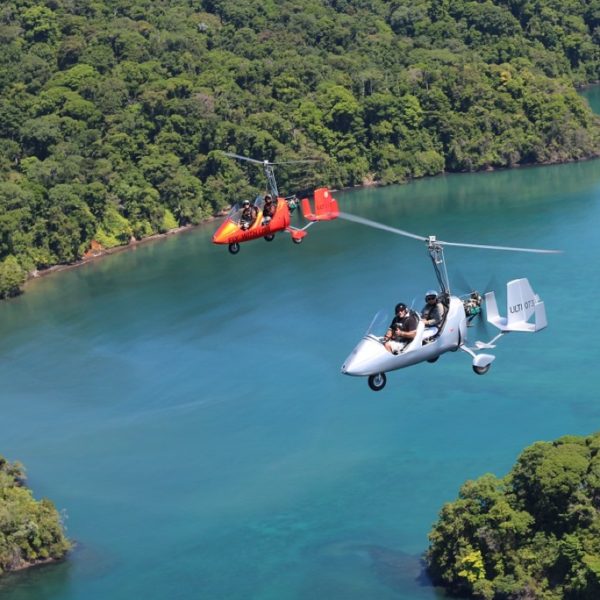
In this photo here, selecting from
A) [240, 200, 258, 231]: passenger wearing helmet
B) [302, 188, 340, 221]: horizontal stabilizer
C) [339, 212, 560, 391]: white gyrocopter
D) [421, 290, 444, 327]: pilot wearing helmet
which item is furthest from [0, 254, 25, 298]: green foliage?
[421, 290, 444, 327]: pilot wearing helmet

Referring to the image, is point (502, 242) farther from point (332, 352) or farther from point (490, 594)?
point (490, 594)

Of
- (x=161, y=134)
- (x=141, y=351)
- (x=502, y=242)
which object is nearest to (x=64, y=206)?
(x=161, y=134)

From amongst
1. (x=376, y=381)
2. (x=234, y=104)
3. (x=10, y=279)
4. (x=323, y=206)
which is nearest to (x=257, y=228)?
(x=323, y=206)

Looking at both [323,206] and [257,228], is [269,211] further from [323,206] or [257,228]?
[323,206]

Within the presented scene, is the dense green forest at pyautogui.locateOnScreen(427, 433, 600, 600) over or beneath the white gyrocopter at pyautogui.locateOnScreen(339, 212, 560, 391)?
beneath

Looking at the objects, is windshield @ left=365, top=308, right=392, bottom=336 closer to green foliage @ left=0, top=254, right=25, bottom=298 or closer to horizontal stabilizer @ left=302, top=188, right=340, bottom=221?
horizontal stabilizer @ left=302, top=188, right=340, bottom=221
